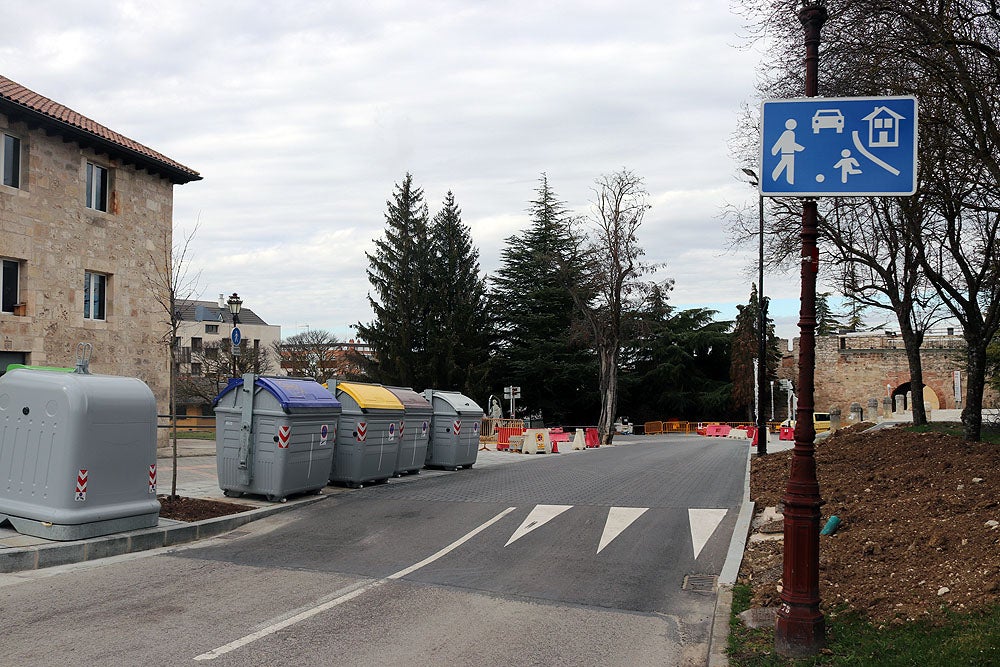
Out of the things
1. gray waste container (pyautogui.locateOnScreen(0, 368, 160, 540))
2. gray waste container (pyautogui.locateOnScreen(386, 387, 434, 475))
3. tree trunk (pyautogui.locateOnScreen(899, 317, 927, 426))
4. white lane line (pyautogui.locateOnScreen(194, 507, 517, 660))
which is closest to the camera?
white lane line (pyautogui.locateOnScreen(194, 507, 517, 660))

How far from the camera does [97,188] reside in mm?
24234

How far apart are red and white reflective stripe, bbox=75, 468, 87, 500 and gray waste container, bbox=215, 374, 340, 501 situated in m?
4.14

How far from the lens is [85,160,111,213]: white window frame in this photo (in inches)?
942

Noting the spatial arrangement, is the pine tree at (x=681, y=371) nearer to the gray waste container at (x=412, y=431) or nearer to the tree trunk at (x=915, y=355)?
the tree trunk at (x=915, y=355)

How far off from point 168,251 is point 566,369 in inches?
1423

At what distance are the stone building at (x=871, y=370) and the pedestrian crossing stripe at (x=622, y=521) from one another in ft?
147

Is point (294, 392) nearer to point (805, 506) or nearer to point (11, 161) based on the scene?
point (805, 506)

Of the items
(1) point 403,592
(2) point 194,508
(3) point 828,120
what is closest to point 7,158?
(2) point 194,508

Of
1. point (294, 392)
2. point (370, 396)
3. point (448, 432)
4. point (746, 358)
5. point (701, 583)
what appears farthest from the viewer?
point (746, 358)

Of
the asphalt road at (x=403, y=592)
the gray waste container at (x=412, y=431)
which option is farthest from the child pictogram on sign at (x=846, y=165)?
the gray waste container at (x=412, y=431)

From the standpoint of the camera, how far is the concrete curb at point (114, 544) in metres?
8.92

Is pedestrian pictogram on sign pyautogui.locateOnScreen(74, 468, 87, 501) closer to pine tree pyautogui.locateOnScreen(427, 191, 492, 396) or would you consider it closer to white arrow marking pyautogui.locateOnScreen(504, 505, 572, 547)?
white arrow marking pyautogui.locateOnScreen(504, 505, 572, 547)

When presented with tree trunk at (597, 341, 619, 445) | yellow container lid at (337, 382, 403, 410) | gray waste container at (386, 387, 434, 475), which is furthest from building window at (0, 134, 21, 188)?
tree trunk at (597, 341, 619, 445)

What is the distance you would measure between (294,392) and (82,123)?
44.7 ft
